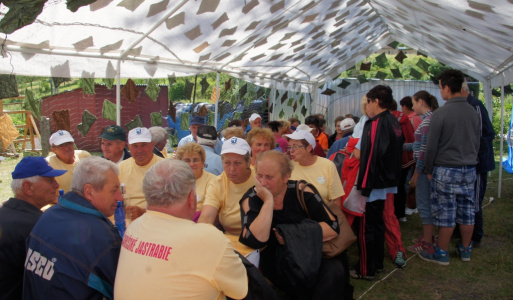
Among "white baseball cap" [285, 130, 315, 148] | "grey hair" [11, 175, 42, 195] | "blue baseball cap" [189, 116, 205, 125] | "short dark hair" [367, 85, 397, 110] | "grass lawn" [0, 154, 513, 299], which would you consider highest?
"short dark hair" [367, 85, 397, 110]

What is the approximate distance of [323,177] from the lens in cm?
352

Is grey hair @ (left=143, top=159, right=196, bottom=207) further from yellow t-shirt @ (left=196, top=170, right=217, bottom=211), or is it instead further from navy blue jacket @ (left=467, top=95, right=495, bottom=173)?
navy blue jacket @ (left=467, top=95, right=495, bottom=173)

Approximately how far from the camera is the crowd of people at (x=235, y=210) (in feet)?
5.54

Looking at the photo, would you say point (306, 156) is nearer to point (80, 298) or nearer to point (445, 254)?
point (445, 254)

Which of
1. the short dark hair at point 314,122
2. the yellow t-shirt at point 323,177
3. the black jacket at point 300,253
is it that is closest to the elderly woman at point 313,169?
the yellow t-shirt at point 323,177

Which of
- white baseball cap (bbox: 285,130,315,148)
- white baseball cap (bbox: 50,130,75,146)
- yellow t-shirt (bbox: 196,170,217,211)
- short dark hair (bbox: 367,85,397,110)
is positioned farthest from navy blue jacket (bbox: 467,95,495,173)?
white baseball cap (bbox: 50,130,75,146)

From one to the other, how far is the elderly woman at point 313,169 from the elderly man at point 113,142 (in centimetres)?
173

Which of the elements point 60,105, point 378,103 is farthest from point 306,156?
point 60,105

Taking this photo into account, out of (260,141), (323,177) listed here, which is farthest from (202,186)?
(323,177)

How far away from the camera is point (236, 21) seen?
4.96m

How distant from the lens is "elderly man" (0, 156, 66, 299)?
2039 millimetres

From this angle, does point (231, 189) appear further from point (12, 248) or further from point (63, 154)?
point (63, 154)

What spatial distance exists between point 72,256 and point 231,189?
1538mm

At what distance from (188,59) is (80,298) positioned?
4.18 metres
